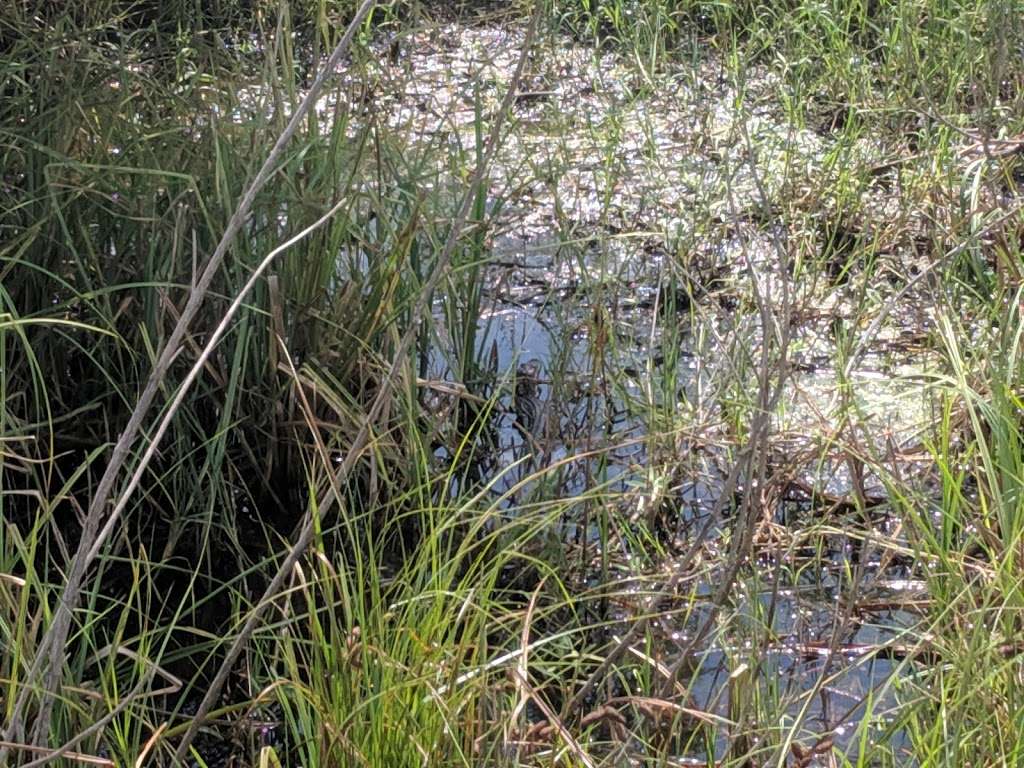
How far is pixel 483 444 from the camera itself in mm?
2367

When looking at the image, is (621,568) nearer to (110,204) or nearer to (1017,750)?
(1017,750)

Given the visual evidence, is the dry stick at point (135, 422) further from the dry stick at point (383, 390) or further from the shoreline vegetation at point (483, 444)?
the dry stick at point (383, 390)

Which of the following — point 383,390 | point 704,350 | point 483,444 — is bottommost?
point 483,444

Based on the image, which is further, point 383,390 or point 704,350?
point 704,350

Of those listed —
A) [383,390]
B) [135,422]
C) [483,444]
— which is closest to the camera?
[135,422]

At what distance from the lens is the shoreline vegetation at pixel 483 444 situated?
4.72 ft

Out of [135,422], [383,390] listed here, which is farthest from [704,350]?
[135,422]

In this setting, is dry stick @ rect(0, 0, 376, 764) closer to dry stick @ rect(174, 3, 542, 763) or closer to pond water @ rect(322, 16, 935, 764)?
dry stick @ rect(174, 3, 542, 763)

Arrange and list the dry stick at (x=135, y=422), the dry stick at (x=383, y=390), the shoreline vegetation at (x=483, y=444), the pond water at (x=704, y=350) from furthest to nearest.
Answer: the pond water at (x=704, y=350)
the shoreline vegetation at (x=483, y=444)
the dry stick at (x=383, y=390)
the dry stick at (x=135, y=422)

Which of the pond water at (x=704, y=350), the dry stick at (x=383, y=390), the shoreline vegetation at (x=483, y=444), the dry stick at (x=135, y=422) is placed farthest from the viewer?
the pond water at (x=704, y=350)

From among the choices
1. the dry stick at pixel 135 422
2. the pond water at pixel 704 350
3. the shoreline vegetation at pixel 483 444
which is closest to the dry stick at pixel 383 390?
the shoreline vegetation at pixel 483 444

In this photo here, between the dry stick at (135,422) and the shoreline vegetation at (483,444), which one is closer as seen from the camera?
the dry stick at (135,422)

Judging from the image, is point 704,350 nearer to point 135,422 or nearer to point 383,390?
point 383,390

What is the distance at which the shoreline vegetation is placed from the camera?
1438mm
